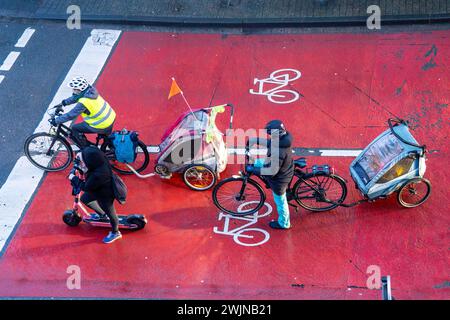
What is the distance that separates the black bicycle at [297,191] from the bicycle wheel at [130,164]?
1.57 m

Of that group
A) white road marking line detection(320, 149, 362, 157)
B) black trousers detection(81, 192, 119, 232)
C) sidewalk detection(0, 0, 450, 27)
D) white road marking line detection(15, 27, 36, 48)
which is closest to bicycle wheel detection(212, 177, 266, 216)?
black trousers detection(81, 192, 119, 232)

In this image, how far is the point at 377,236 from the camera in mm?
8680

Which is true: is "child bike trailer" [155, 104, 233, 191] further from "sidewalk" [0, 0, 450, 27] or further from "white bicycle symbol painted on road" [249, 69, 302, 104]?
"sidewalk" [0, 0, 450, 27]

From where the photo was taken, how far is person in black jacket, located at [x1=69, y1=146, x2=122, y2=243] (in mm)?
7633

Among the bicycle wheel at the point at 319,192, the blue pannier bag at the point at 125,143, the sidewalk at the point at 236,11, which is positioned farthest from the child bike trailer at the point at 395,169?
the sidewalk at the point at 236,11

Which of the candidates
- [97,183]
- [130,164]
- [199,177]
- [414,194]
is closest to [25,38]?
[130,164]

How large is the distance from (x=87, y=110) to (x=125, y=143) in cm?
84

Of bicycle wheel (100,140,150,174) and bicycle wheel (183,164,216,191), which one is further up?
bicycle wheel (100,140,150,174)

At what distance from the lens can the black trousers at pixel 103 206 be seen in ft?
26.8

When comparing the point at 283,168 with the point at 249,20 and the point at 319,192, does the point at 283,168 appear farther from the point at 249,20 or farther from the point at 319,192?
the point at 249,20

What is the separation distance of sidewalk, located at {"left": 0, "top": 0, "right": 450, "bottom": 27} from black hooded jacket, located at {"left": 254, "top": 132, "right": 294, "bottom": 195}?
5903 millimetres

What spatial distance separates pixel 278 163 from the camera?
796 cm
